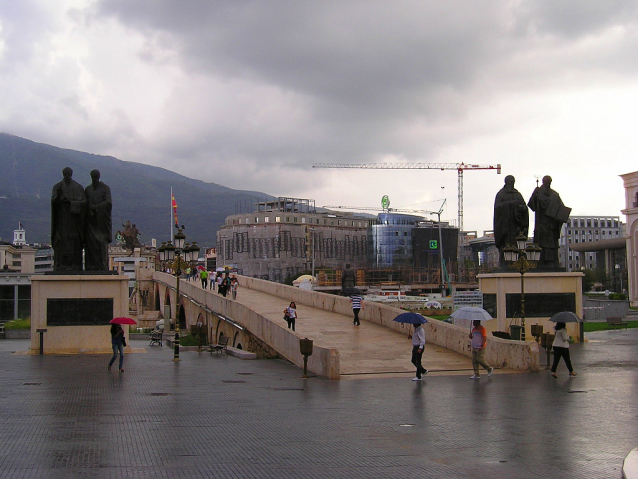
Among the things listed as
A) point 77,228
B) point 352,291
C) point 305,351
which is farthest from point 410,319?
point 352,291

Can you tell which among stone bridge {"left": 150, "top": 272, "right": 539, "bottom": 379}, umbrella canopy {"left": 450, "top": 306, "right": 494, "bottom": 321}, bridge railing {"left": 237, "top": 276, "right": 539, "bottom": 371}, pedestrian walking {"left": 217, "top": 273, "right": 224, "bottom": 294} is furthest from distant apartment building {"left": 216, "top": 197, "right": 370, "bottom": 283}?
umbrella canopy {"left": 450, "top": 306, "right": 494, "bottom": 321}

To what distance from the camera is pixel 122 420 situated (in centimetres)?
1073

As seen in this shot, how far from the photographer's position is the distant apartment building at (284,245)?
5709 inches

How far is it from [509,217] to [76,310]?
1502 centimetres

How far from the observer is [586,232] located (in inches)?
7023

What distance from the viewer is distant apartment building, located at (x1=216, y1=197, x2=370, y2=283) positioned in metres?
145

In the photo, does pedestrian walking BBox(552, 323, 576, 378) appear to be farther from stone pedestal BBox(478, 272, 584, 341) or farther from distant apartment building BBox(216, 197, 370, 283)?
distant apartment building BBox(216, 197, 370, 283)

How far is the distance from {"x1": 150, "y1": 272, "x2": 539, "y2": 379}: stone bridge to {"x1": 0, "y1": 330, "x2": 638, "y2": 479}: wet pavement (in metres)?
0.99

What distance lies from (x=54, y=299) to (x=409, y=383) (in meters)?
11.8

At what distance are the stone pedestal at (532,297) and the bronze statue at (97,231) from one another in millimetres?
12790

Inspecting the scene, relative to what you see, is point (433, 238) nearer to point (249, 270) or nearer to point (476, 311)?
point (249, 270)

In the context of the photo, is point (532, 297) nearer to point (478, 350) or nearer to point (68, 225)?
point (478, 350)

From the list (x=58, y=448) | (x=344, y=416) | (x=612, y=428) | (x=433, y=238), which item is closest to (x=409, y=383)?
(x=344, y=416)

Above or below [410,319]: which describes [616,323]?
below
